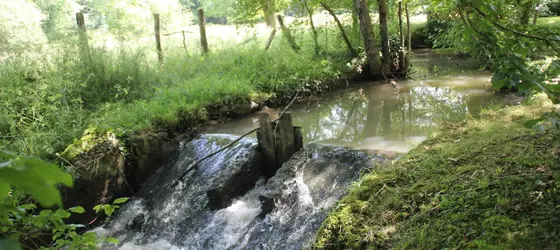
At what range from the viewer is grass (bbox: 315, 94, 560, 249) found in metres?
2.24

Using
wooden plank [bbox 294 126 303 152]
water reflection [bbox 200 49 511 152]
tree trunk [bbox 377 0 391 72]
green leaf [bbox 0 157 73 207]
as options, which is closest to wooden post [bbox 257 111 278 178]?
wooden plank [bbox 294 126 303 152]

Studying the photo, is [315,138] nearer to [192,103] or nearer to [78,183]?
[192,103]

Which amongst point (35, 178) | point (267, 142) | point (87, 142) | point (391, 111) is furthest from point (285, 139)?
point (35, 178)

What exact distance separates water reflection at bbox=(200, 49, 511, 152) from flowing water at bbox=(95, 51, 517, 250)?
2 cm

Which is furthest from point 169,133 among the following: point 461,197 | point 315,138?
point 461,197

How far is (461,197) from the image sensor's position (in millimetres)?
2709

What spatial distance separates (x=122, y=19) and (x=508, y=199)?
1038 inches

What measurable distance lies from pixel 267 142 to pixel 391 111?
3.72m

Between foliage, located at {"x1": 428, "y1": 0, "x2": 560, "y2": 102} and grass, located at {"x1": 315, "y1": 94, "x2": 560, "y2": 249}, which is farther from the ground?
foliage, located at {"x1": 428, "y1": 0, "x2": 560, "y2": 102}

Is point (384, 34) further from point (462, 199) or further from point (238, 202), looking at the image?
point (462, 199)

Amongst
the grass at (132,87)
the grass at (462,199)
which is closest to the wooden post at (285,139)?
the grass at (462,199)

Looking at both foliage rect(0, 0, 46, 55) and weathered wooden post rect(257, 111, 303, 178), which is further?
foliage rect(0, 0, 46, 55)

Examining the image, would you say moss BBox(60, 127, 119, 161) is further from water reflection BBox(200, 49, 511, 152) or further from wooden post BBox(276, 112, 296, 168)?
wooden post BBox(276, 112, 296, 168)

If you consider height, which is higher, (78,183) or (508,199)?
(508,199)
